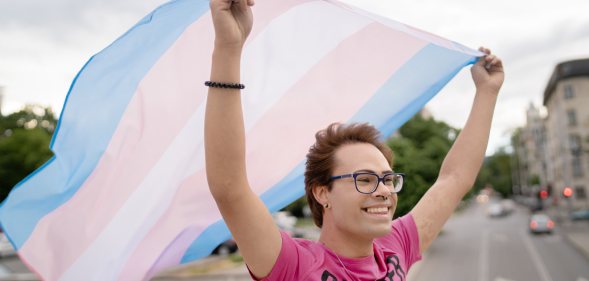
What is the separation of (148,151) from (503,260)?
19.8 m

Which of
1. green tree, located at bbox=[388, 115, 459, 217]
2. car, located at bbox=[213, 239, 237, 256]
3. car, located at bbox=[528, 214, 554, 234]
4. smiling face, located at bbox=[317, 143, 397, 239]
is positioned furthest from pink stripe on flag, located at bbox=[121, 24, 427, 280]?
car, located at bbox=[528, 214, 554, 234]

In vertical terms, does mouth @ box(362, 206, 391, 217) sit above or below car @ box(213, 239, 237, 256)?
above

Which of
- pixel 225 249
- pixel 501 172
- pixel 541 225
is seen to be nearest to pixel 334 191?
pixel 225 249

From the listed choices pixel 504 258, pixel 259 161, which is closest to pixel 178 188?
pixel 259 161

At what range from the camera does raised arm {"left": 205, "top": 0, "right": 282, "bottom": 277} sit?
147 centimetres

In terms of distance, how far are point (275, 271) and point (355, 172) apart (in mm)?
497

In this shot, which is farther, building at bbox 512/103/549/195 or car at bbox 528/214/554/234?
building at bbox 512/103/549/195

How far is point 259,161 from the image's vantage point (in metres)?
2.46

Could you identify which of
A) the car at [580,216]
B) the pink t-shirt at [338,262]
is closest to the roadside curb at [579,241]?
the car at [580,216]

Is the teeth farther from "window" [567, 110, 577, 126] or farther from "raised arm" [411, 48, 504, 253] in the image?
"window" [567, 110, 577, 126]

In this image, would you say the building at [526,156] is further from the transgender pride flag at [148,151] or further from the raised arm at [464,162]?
the transgender pride flag at [148,151]

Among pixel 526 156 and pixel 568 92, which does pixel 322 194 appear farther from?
pixel 526 156

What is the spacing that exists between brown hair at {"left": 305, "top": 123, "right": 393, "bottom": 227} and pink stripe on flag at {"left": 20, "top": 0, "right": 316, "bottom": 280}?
0.73 m

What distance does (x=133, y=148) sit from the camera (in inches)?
91.3
